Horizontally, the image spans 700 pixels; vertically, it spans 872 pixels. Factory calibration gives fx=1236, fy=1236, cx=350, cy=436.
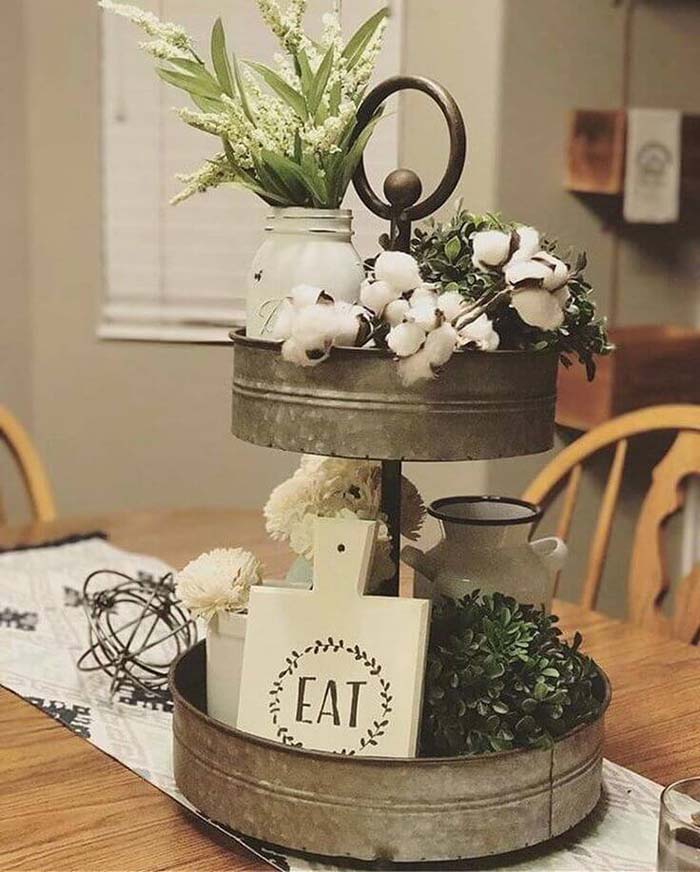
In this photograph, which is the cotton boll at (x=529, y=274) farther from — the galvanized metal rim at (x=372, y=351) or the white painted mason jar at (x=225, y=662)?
the white painted mason jar at (x=225, y=662)

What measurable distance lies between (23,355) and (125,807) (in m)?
2.17

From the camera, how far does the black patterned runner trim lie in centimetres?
175

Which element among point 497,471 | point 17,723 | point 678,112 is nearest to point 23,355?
point 497,471

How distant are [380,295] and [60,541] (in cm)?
107

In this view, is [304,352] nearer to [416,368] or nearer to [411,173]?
[416,368]

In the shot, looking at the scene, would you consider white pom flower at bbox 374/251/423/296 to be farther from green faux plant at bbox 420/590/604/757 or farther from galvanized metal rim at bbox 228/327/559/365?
green faux plant at bbox 420/590/604/757

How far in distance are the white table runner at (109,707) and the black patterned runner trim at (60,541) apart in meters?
0.01

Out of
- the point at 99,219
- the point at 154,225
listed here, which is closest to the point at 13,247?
the point at 99,219

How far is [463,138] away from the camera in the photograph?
35.4 inches

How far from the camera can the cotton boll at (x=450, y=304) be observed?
2.70 feet

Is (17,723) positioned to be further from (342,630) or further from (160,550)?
(160,550)

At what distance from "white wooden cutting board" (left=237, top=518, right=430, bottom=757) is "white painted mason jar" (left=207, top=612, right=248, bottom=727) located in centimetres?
7

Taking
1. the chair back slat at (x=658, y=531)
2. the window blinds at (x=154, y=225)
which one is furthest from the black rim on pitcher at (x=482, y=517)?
the window blinds at (x=154, y=225)

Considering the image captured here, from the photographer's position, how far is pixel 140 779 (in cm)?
100
